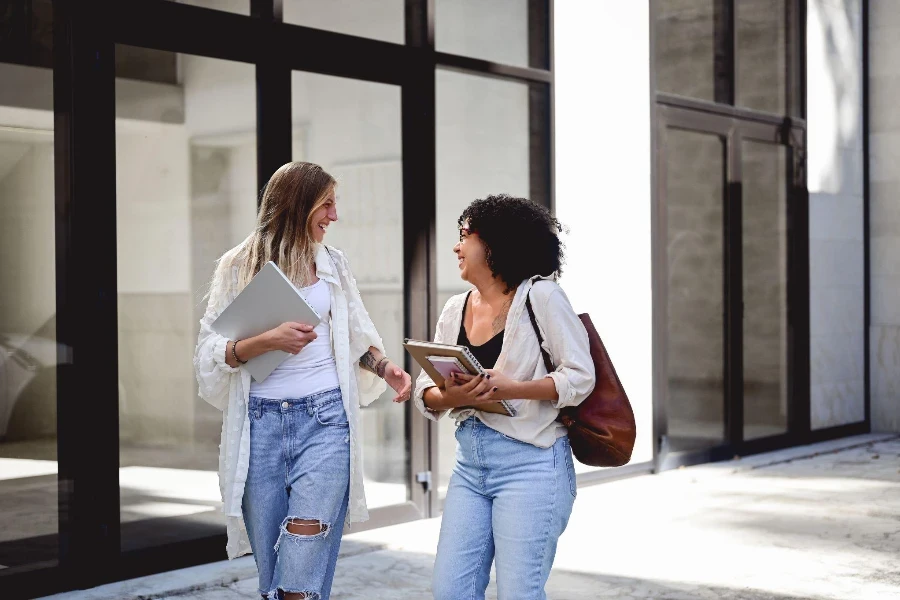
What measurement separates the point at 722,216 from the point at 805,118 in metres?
1.55

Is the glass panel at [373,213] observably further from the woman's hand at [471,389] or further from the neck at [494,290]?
the woman's hand at [471,389]

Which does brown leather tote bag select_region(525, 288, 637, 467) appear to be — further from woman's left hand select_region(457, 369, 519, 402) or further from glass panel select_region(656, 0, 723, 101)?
glass panel select_region(656, 0, 723, 101)

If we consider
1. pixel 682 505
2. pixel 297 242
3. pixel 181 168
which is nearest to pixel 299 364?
pixel 297 242

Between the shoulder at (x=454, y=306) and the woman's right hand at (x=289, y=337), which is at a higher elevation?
the shoulder at (x=454, y=306)

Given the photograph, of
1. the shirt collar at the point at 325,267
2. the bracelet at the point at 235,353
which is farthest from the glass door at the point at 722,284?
the bracelet at the point at 235,353

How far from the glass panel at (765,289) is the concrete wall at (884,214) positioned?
4.99ft

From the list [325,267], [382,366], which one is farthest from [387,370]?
[325,267]

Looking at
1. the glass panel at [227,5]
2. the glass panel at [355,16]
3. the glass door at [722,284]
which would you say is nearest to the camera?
the glass panel at [227,5]

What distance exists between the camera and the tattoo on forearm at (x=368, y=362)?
12.6ft

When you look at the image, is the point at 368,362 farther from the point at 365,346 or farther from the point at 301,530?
the point at 301,530

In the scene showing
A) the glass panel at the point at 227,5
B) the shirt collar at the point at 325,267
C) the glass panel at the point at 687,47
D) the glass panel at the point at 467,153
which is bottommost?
the shirt collar at the point at 325,267

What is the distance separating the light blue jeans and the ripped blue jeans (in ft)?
1.34

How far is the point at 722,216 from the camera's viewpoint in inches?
369

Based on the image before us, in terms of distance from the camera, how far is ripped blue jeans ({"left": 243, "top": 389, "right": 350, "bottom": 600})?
11.6ft
